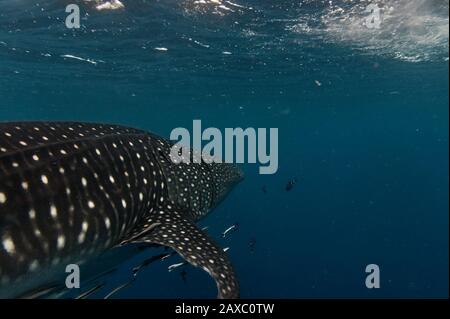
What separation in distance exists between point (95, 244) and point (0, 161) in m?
1.28

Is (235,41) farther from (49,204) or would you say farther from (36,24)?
(49,204)

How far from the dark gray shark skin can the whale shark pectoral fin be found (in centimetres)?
1

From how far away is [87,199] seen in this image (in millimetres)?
4133

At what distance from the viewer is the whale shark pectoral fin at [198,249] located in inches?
155

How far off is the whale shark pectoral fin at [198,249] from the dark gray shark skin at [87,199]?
0.01 m

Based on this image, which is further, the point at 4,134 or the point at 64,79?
the point at 64,79

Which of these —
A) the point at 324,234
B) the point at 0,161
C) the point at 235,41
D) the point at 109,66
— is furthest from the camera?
the point at 324,234

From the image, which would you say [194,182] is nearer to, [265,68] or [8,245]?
[8,245]

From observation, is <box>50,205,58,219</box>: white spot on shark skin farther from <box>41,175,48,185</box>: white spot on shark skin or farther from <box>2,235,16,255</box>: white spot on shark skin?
<box>2,235,16,255</box>: white spot on shark skin

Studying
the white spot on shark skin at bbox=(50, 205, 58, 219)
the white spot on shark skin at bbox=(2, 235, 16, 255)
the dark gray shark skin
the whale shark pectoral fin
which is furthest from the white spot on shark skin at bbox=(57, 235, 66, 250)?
the whale shark pectoral fin

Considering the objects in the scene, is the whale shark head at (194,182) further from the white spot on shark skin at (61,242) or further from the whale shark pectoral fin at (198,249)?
the white spot on shark skin at (61,242)

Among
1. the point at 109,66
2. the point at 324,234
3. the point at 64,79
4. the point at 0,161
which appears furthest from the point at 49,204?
the point at 64,79

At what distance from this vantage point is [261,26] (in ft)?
47.4

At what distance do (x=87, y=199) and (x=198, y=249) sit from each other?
1.32m
